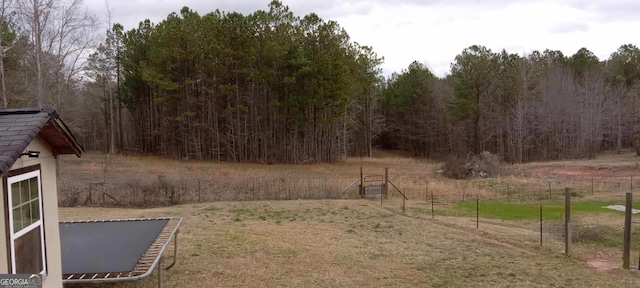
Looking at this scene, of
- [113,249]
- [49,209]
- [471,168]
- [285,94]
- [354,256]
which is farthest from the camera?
[285,94]

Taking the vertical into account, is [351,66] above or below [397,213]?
above

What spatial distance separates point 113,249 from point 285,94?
90.7ft

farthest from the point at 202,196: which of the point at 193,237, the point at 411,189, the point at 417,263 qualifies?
the point at 417,263

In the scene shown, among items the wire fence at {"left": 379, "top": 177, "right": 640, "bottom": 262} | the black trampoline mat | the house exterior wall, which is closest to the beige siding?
the house exterior wall

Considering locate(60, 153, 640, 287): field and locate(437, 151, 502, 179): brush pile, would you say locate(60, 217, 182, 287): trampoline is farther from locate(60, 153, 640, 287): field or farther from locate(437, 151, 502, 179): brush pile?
locate(437, 151, 502, 179): brush pile

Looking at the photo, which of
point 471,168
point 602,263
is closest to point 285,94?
point 471,168

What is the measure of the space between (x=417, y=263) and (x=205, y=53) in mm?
28516

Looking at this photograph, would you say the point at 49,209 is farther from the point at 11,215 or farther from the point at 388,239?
the point at 388,239

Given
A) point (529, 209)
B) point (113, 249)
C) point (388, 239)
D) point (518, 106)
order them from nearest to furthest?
point (113, 249), point (388, 239), point (529, 209), point (518, 106)

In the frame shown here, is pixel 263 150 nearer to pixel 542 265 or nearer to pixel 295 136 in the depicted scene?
pixel 295 136

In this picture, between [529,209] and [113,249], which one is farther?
[529,209]

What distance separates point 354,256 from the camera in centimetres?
980

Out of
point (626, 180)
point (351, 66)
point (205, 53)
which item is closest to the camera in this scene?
point (626, 180)

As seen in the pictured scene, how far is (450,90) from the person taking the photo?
49.8 m
